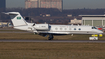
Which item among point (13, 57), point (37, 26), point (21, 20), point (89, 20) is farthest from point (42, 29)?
point (89, 20)

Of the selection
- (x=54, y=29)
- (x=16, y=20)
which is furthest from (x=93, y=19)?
(x=16, y=20)

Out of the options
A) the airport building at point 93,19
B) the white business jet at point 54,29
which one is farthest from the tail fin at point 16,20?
the airport building at point 93,19

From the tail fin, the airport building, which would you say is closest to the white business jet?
the tail fin

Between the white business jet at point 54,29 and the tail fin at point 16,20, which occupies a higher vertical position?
the tail fin at point 16,20

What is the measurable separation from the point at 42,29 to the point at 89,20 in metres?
64.0

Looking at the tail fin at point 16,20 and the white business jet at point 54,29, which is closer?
the white business jet at point 54,29

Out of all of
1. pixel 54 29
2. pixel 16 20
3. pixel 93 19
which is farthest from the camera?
pixel 93 19

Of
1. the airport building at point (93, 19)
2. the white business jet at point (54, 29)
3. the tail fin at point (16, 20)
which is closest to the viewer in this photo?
the white business jet at point (54, 29)

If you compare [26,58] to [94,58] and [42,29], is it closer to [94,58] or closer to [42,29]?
[94,58]

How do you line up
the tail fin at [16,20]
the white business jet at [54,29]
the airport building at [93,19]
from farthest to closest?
the airport building at [93,19] → the tail fin at [16,20] → the white business jet at [54,29]

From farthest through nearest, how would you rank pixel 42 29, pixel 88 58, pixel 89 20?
pixel 89 20 < pixel 42 29 < pixel 88 58

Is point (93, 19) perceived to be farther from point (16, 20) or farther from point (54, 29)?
point (16, 20)

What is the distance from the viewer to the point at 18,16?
4744cm

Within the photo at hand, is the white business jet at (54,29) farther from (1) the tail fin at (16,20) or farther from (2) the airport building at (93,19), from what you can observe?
(2) the airport building at (93,19)
